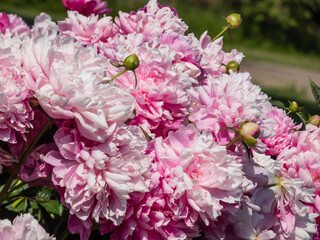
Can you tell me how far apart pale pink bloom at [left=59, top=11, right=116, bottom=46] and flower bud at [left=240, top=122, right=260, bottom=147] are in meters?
0.35

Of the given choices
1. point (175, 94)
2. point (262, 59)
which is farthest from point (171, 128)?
point (262, 59)

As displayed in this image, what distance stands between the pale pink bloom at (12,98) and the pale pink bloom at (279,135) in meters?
0.37

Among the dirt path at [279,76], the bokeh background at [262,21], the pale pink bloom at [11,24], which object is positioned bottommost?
the bokeh background at [262,21]

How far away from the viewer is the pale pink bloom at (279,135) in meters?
0.84

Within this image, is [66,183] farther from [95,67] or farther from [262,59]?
[262,59]

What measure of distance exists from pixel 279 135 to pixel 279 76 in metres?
6.09

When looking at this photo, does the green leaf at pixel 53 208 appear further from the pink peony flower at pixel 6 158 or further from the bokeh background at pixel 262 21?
the bokeh background at pixel 262 21

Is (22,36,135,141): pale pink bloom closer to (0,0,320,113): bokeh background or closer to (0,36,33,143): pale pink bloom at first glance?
(0,36,33,143): pale pink bloom

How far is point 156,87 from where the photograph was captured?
711mm

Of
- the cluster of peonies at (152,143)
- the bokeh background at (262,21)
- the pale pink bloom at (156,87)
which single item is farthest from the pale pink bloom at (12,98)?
the bokeh background at (262,21)

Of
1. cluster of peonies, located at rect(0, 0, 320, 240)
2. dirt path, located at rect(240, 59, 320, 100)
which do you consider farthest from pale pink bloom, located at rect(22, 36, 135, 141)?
dirt path, located at rect(240, 59, 320, 100)

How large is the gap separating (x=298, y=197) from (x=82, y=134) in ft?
1.06

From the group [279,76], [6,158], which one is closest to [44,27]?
[6,158]

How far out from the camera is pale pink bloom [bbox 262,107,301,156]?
0.84 metres
